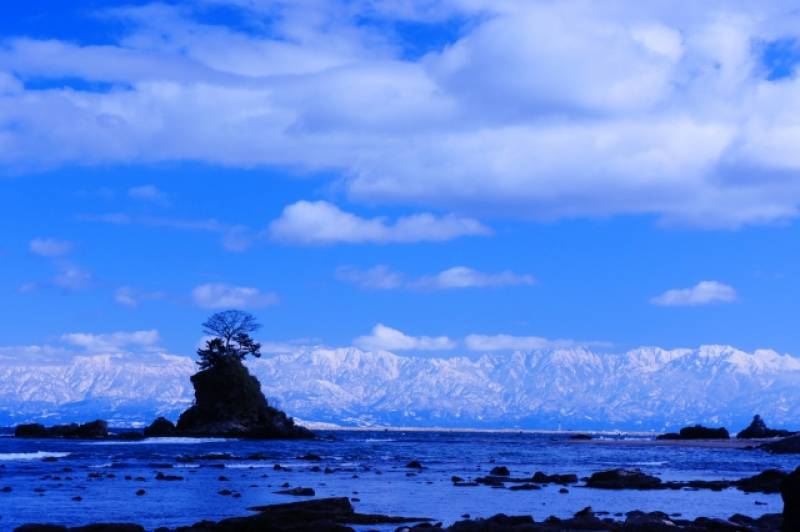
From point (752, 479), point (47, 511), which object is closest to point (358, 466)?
point (752, 479)

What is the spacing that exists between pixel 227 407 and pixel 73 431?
110ft

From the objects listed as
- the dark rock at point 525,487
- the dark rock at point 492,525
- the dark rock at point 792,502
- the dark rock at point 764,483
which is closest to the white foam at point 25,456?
the dark rock at point 525,487

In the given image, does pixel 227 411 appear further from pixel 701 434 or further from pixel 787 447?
pixel 701 434

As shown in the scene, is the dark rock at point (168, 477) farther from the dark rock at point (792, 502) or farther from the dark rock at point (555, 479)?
the dark rock at point (792, 502)

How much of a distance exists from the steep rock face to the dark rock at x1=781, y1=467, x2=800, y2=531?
134m

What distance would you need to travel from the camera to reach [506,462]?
103062 mm

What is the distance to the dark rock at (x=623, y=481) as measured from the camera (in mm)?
65000

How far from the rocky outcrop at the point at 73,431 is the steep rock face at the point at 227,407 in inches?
659

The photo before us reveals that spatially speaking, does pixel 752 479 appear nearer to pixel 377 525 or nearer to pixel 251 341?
pixel 377 525

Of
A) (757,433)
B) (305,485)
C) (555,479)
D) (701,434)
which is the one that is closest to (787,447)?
(555,479)

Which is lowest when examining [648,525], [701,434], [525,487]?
[648,525]

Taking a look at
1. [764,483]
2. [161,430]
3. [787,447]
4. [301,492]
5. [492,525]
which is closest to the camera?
[492,525]

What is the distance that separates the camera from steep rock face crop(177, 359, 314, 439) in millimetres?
157125

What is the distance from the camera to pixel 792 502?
26.8 m
